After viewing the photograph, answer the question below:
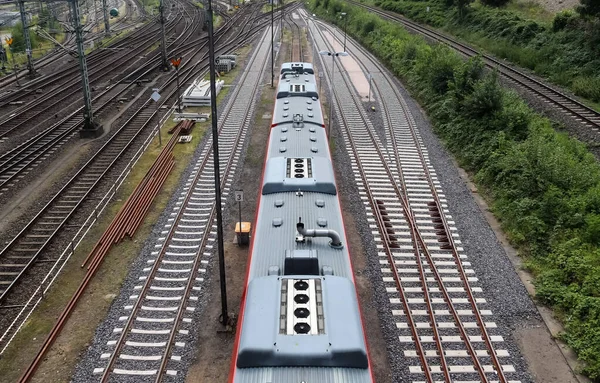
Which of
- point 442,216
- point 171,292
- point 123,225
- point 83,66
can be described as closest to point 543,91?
point 442,216

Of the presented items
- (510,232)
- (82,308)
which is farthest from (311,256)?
(510,232)

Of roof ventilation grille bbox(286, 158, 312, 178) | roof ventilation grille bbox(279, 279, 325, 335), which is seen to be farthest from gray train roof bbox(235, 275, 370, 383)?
roof ventilation grille bbox(286, 158, 312, 178)

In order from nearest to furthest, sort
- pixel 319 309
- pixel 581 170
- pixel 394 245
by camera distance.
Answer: pixel 319 309, pixel 394 245, pixel 581 170

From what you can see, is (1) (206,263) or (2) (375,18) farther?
(2) (375,18)

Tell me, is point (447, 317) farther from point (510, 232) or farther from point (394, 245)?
point (510, 232)

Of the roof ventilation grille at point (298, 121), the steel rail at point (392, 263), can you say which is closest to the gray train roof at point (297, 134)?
the roof ventilation grille at point (298, 121)

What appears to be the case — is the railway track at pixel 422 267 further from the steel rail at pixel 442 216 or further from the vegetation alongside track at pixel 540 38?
the vegetation alongside track at pixel 540 38

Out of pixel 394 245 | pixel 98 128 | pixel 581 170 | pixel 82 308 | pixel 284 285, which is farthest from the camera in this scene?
pixel 98 128

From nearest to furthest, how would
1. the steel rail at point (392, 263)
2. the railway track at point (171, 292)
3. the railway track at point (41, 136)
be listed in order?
the railway track at point (171, 292), the steel rail at point (392, 263), the railway track at point (41, 136)
